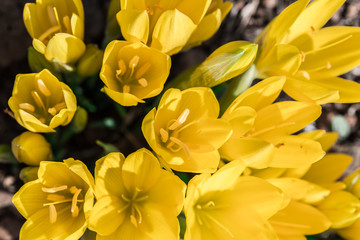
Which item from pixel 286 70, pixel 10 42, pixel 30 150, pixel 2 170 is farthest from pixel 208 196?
pixel 10 42

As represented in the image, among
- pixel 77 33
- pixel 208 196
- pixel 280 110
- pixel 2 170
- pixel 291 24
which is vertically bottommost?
pixel 2 170

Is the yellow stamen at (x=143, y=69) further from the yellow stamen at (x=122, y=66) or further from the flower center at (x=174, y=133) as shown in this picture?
the flower center at (x=174, y=133)

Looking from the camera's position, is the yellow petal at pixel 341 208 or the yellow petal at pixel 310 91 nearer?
the yellow petal at pixel 310 91

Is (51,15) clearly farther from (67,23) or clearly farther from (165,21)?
(165,21)

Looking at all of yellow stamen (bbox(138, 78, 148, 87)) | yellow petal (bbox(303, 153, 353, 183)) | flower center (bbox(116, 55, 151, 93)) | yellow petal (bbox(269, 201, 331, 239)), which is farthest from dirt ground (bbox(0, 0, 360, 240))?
yellow petal (bbox(269, 201, 331, 239))

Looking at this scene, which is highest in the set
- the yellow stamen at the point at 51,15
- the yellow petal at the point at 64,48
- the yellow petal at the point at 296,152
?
the yellow stamen at the point at 51,15

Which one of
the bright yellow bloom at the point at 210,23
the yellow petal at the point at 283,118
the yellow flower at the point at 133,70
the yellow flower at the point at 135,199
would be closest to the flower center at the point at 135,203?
the yellow flower at the point at 135,199

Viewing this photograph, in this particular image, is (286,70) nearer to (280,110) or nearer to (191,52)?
(280,110)

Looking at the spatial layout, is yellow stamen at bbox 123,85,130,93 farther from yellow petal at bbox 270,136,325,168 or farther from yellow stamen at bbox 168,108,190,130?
yellow petal at bbox 270,136,325,168
